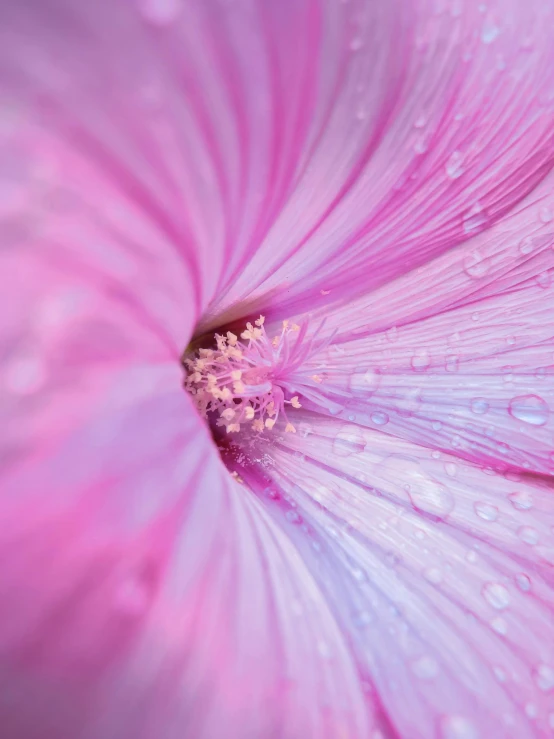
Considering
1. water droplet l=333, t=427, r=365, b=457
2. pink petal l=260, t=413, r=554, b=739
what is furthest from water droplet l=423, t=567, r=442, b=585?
water droplet l=333, t=427, r=365, b=457

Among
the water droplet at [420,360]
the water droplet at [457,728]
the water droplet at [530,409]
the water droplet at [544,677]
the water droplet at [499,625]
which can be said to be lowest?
the water droplet at [544,677]

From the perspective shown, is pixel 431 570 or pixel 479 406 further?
pixel 479 406

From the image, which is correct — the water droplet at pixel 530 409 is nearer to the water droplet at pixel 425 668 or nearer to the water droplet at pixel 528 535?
the water droplet at pixel 528 535

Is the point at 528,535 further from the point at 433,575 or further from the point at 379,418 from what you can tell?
the point at 379,418

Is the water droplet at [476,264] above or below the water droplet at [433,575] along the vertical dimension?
above

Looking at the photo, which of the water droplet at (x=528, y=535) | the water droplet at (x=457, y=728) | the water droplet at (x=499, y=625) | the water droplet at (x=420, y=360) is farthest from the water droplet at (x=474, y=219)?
the water droplet at (x=457, y=728)

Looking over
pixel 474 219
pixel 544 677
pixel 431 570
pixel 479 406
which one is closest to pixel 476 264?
pixel 474 219
